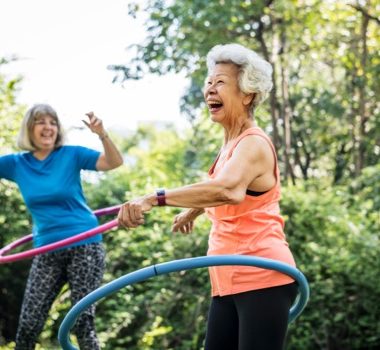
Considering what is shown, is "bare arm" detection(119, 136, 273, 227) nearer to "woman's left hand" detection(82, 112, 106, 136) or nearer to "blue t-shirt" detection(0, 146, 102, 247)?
"woman's left hand" detection(82, 112, 106, 136)

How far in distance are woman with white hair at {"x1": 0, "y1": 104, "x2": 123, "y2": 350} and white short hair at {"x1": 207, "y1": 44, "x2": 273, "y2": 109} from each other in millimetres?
1230

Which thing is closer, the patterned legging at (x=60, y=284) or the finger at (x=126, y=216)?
the finger at (x=126, y=216)

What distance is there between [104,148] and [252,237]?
1.54 meters

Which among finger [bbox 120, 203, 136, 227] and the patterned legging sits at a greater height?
finger [bbox 120, 203, 136, 227]

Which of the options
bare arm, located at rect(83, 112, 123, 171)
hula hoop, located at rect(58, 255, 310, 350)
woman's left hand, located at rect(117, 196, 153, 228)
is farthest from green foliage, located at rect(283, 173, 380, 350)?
woman's left hand, located at rect(117, 196, 153, 228)

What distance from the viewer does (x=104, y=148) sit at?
4098mm

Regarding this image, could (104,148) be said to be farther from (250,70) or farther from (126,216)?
(126,216)

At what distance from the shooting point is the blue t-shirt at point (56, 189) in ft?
13.3

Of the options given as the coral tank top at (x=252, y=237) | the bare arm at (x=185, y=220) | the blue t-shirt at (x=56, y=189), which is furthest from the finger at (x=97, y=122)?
the coral tank top at (x=252, y=237)

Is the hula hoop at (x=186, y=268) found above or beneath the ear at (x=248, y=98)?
beneath

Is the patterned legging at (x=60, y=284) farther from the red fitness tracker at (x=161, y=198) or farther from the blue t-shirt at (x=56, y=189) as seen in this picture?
the red fitness tracker at (x=161, y=198)

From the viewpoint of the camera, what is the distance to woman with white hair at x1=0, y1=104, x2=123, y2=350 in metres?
4.01

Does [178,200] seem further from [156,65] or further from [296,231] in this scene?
[156,65]

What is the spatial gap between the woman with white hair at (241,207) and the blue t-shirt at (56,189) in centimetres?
135
